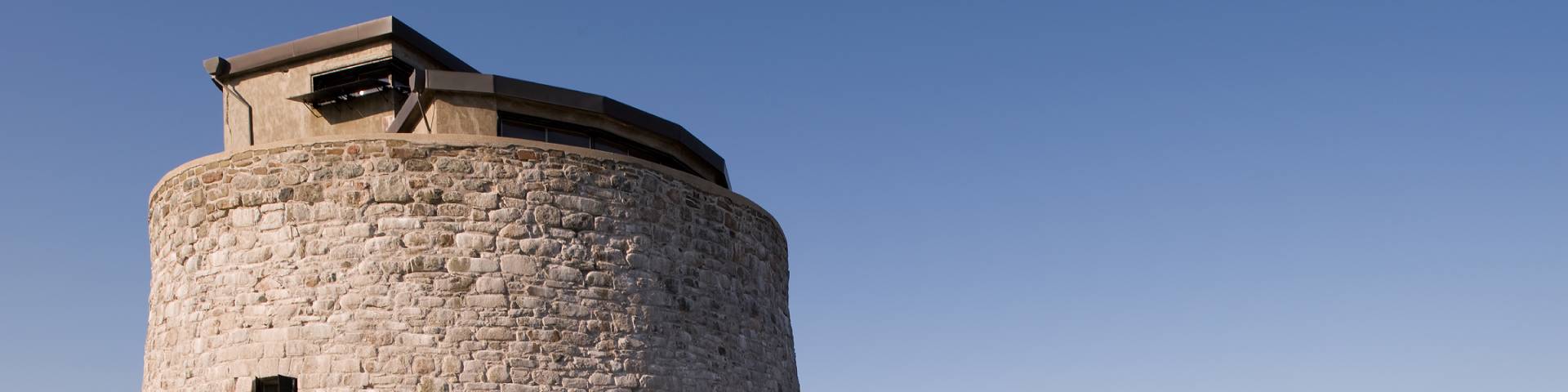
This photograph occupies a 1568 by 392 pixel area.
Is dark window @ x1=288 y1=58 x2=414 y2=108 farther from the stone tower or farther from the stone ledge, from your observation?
the stone ledge

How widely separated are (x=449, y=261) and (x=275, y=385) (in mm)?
2202

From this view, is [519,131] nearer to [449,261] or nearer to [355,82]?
[449,261]

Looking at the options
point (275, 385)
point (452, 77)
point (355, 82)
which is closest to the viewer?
point (275, 385)

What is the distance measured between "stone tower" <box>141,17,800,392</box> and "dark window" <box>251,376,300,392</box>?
0.07ft

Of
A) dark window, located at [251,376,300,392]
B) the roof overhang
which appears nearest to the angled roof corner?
the roof overhang

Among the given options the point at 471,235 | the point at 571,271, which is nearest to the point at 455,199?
the point at 471,235

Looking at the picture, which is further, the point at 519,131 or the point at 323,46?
the point at 323,46

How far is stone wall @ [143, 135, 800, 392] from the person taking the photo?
14.9 meters

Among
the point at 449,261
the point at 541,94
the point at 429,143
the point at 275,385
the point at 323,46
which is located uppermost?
the point at 323,46

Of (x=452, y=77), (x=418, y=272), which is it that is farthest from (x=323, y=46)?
(x=418, y=272)

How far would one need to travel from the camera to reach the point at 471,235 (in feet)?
50.3

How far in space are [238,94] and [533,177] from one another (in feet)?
20.2

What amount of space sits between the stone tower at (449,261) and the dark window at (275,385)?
2 cm

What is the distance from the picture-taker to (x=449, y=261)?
1519cm
